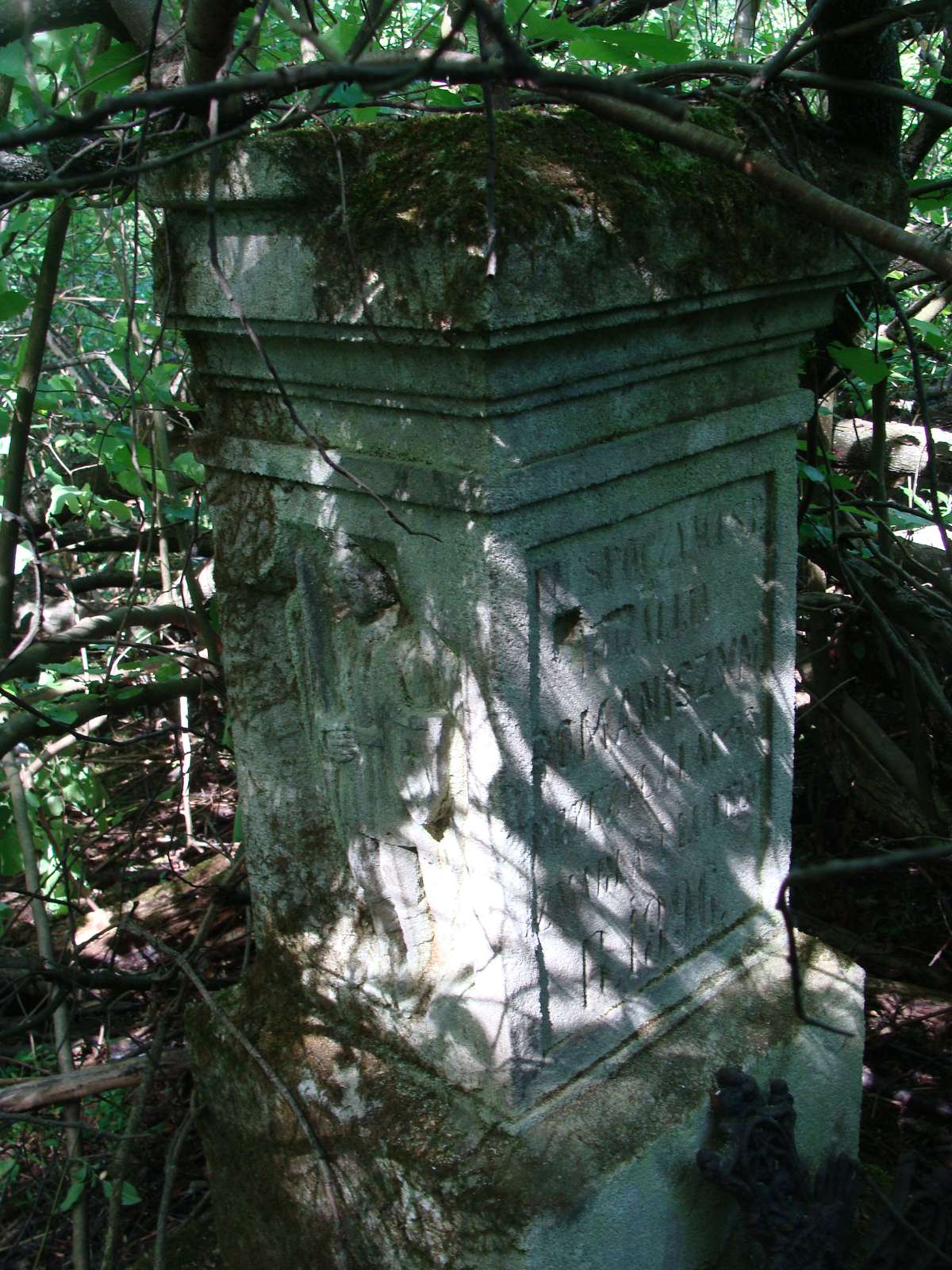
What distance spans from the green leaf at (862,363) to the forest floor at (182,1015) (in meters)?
1.32

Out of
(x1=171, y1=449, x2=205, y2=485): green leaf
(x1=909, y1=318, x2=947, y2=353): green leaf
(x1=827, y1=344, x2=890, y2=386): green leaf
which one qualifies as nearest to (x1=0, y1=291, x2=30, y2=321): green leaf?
(x1=171, y1=449, x2=205, y2=485): green leaf

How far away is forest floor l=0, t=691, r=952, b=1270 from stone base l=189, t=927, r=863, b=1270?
222 millimetres

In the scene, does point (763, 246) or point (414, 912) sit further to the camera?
point (414, 912)

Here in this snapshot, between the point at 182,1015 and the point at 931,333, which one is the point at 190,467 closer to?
the point at 182,1015

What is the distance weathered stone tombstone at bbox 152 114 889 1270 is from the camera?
1802 mm

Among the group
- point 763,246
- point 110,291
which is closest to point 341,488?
point 763,246

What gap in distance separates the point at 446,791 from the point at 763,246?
106 centimetres

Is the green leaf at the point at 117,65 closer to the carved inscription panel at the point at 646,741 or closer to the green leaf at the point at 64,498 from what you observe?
the green leaf at the point at 64,498

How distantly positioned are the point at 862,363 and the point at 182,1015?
2319 millimetres

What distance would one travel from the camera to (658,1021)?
2.32m

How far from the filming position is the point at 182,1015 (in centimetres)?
310

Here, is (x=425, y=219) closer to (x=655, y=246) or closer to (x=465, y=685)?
(x=655, y=246)

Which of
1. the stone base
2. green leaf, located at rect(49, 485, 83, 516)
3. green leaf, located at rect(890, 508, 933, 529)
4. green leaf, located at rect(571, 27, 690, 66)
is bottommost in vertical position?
the stone base

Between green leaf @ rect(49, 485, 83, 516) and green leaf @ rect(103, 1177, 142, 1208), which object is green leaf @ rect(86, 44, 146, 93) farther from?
green leaf @ rect(103, 1177, 142, 1208)
